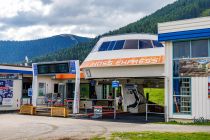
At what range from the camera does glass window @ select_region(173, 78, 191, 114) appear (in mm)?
20453

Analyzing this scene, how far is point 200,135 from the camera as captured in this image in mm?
14328

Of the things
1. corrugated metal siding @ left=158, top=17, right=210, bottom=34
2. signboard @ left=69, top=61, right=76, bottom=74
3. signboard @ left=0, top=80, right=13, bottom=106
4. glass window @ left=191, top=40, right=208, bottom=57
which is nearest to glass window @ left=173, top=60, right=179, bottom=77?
glass window @ left=191, top=40, right=208, bottom=57

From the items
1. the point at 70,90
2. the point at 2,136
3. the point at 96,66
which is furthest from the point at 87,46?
the point at 2,136

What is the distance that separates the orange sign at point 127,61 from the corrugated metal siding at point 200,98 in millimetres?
5372

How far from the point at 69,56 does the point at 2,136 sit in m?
148

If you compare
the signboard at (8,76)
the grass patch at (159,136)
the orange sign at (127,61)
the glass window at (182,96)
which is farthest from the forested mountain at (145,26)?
the grass patch at (159,136)

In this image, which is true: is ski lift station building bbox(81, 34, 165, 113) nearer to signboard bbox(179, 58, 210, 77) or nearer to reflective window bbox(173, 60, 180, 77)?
reflective window bbox(173, 60, 180, 77)

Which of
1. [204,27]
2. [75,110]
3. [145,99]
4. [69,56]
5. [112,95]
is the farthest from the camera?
[69,56]

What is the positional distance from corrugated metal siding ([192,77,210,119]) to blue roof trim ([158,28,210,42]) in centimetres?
232

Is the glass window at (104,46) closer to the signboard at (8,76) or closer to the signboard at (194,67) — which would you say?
the signboard at (8,76)

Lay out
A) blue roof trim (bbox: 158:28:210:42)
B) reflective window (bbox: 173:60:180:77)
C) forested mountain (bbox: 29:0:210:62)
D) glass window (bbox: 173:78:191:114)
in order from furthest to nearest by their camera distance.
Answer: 1. forested mountain (bbox: 29:0:210:62)
2. reflective window (bbox: 173:60:180:77)
3. glass window (bbox: 173:78:191:114)
4. blue roof trim (bbox: 158:28:210:42)

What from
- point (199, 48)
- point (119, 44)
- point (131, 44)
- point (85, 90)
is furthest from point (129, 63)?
point (85, 90)

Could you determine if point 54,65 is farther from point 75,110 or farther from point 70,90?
point 70,90

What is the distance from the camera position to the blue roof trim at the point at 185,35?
1974 cm
